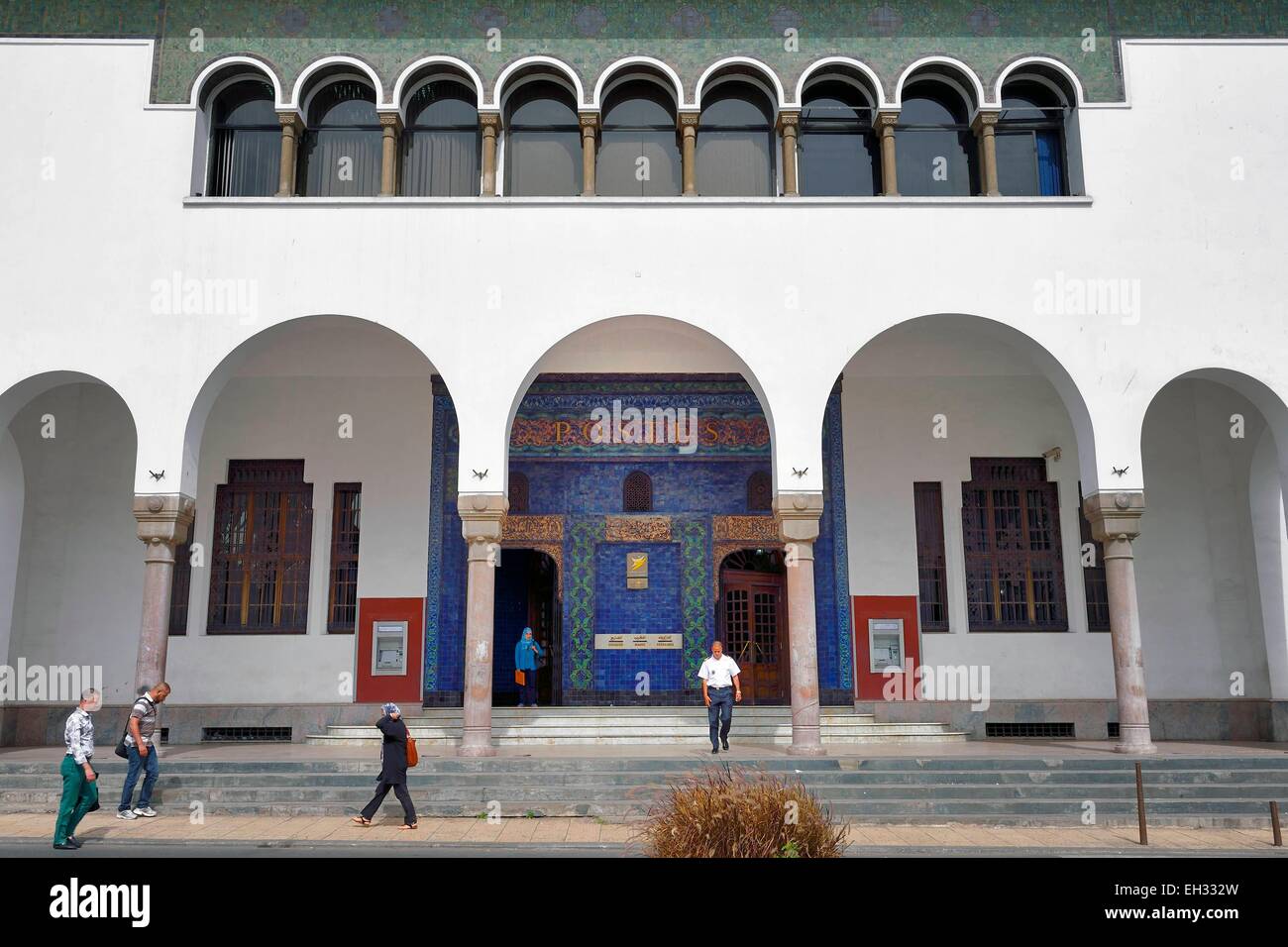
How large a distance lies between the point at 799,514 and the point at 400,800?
5798 mm

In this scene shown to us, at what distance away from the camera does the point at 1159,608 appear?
615 inches

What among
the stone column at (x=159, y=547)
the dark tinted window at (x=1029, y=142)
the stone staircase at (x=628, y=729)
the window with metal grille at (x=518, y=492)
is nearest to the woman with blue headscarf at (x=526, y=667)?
the stone staircase at (x=628, y=729)

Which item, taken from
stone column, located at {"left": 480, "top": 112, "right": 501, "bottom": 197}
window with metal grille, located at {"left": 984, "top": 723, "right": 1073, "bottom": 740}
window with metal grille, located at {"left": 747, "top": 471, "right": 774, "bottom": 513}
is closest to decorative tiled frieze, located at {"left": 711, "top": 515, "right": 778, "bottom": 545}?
window with metal grille, located at {"left": 747, "top": 471, "right": 774, "bottom": 513}

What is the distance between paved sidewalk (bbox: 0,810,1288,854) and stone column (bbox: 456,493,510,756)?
158 cm

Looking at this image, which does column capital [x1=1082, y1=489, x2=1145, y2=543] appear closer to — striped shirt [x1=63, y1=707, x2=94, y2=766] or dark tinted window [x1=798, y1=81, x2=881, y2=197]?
dark tinted window [x1=798, y1=81, x2=881, y2=197]

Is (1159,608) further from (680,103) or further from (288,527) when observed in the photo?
(288,527)

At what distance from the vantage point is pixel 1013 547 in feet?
53.4

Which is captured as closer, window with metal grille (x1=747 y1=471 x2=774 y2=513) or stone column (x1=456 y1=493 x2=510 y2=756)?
stone column (x1=456 y1=493 x2=510 y2=756)

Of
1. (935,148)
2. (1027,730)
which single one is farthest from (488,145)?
(1027,730)

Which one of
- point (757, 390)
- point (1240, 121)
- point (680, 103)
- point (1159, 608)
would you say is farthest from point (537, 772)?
point (1240, 121)

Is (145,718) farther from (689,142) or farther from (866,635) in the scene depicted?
(866,635)

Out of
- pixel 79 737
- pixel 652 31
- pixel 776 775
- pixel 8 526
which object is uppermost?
pixel 652 31

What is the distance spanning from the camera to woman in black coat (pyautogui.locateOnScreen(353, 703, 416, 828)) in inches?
401

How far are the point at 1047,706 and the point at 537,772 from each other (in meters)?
8.28
